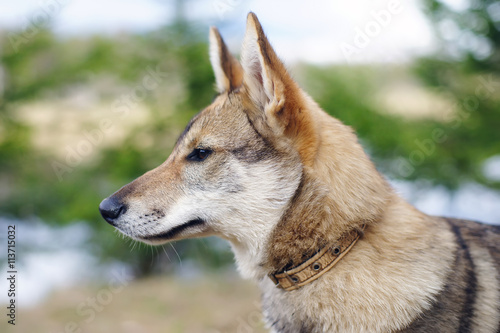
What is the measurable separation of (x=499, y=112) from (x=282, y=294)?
5.75 meters

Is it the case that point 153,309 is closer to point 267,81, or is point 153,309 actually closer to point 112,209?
point 112,209

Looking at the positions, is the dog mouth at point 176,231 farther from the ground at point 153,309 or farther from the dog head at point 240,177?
the ground at point 153,309

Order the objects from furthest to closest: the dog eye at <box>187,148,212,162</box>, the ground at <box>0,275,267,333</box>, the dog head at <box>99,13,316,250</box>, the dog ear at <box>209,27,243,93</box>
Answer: the ground at <box>0,275,267,333</box>
the dog ear at <box>209,27,243,93</box>
the dog eye at <box>187,148,212,162</box>
the dog head at <box>99,13,316,250</box>

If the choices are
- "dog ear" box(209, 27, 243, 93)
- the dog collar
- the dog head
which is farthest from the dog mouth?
"dog ear" box(209, 27, 243, 93)

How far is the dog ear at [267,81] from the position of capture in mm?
2404

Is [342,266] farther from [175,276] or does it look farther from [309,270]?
[175,276]

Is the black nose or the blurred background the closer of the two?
the black nose

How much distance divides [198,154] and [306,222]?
85 cm

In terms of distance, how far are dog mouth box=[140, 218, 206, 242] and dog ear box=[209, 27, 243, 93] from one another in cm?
111

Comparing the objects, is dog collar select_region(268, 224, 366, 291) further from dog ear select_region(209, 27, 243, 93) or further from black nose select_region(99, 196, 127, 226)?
dog ear select_region(209, 27, 243, 93)

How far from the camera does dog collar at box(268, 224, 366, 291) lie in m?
2.41

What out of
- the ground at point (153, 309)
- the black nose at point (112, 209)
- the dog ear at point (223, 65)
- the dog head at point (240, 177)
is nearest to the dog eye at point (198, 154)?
the dog head at point (240, 177)

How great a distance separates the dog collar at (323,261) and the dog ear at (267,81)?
743 mm

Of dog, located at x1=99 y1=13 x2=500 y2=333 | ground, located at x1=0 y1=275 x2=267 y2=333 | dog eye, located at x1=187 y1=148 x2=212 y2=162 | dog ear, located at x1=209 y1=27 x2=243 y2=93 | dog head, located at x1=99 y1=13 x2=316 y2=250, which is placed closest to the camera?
dog, located at x1=99 y1=13 x2=500 y2=333
